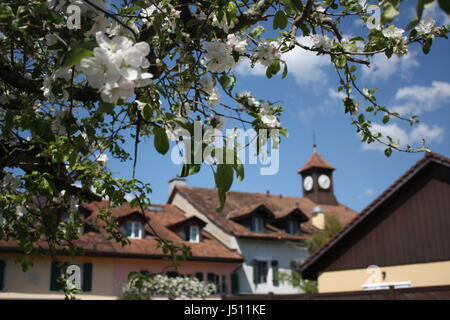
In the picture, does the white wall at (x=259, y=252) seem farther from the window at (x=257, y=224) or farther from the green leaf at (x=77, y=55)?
the green leaf at (x=77, y=55)

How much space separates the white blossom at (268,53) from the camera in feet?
9.40

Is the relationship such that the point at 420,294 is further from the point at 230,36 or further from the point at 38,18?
the point at 38,18

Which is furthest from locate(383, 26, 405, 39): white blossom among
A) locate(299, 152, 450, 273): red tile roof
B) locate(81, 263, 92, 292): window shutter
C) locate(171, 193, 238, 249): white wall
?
locate(171, 193, 238, 249): white wall

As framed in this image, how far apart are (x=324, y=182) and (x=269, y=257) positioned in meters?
15.1

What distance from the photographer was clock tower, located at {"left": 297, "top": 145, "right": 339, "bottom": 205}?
38.6m

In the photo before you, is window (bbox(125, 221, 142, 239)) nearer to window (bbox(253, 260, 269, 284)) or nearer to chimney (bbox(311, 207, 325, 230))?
window (bbox(253, 260, 269, 284))

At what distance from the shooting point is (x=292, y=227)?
27.6 metres

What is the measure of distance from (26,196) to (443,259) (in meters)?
12.3

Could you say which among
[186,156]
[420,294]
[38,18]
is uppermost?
[38,18]

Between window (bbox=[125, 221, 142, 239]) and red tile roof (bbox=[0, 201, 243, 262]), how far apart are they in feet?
1.11

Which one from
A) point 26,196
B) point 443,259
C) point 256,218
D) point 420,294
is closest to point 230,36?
point 26,196

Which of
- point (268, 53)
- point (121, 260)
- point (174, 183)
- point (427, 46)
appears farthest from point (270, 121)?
point (174, 183)

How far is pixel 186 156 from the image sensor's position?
1622mm

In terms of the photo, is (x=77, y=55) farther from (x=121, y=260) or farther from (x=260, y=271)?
(x=260, y=271)
